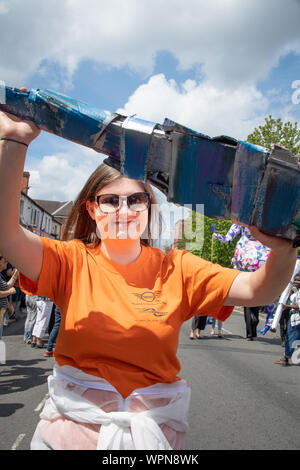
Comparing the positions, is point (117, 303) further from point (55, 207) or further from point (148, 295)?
point (55, 207)

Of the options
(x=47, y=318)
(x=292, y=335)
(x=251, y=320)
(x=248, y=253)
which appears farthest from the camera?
(x=251, y=320)

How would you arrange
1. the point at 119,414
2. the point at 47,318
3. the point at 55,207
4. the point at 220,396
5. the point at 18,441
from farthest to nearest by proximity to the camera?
the point at 55,207, the point at 47,318, the point at 220,396, the point at 18,441, the point at 119,414

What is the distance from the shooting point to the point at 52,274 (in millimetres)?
1511

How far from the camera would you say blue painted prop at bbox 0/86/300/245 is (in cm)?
111

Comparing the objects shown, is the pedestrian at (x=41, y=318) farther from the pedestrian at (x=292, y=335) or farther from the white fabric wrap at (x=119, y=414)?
the white fabric wrap at (x=119, y=414)

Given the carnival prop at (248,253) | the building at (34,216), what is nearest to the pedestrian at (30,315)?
the carnival prop at (248,253)

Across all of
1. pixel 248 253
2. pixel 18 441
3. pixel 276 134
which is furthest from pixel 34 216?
pixel 18 441

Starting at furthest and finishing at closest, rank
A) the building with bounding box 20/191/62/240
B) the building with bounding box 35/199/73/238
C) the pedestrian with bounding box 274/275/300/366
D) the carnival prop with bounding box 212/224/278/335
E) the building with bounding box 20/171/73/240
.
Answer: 1. the building with bounding box 35/199/73/238
2. the building with bounding box 20/191/62/240
3. the building with bounding box 20/171/73/240
4. the carnival prop with bounding box 212/224/278/335
5. the pedestrian with bounding box 274/275/300/366

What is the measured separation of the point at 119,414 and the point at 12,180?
2.89 ft

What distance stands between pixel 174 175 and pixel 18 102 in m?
0.58

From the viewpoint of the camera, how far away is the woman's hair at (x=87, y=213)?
5.75ft

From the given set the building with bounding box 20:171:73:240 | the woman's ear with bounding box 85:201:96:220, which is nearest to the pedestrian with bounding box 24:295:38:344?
the woman's ear with bounding box 85:201:96:220

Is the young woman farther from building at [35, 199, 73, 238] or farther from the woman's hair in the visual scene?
building at [35, 199, 73, 238]

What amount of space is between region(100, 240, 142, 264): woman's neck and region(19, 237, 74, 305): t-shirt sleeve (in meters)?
0.18
